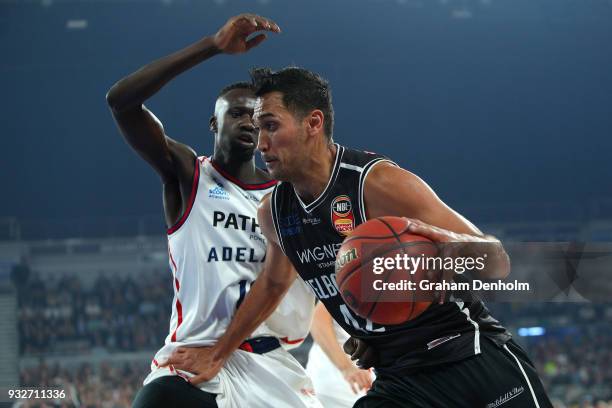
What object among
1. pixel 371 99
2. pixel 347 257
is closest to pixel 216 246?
pixel 347 257

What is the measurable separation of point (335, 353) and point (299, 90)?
2.49 metres

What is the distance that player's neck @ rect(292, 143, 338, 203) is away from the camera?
10.2 ft

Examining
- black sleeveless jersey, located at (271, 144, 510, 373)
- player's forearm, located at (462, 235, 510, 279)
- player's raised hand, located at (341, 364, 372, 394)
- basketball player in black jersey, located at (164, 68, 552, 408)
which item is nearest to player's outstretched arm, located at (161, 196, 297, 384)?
basketball player in black jersey, located at (164, 68, 552, 408)

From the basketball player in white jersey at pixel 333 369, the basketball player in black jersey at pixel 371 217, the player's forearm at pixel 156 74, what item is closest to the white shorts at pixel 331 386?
the basketball player in white jersey at pixel 333 369

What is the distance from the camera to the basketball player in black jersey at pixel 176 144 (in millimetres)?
3271

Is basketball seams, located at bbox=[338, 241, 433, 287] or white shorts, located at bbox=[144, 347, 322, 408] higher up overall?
basketball seams, located at bbox=[338, 241, 433, 287]

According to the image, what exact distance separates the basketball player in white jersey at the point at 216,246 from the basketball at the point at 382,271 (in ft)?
3.52

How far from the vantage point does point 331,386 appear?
564 centimetres

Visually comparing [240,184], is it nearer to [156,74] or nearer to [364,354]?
[156,74]

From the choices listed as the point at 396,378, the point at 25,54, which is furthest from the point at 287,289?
the point at 25,54

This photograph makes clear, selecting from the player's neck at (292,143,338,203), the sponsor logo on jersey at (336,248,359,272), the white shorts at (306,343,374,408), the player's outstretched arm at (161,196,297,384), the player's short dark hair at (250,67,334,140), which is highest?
the player's short dark hair at (250,67,334,140)

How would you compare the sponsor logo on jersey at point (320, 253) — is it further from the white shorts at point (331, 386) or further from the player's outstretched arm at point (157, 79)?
the white shorts at point (331, 386)

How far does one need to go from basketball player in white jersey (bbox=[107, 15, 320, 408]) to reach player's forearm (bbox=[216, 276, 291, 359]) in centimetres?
10

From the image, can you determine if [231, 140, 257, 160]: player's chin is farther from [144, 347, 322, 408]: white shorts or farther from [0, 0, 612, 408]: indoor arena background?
[0, 0, 612, 408]: indoor arena background
